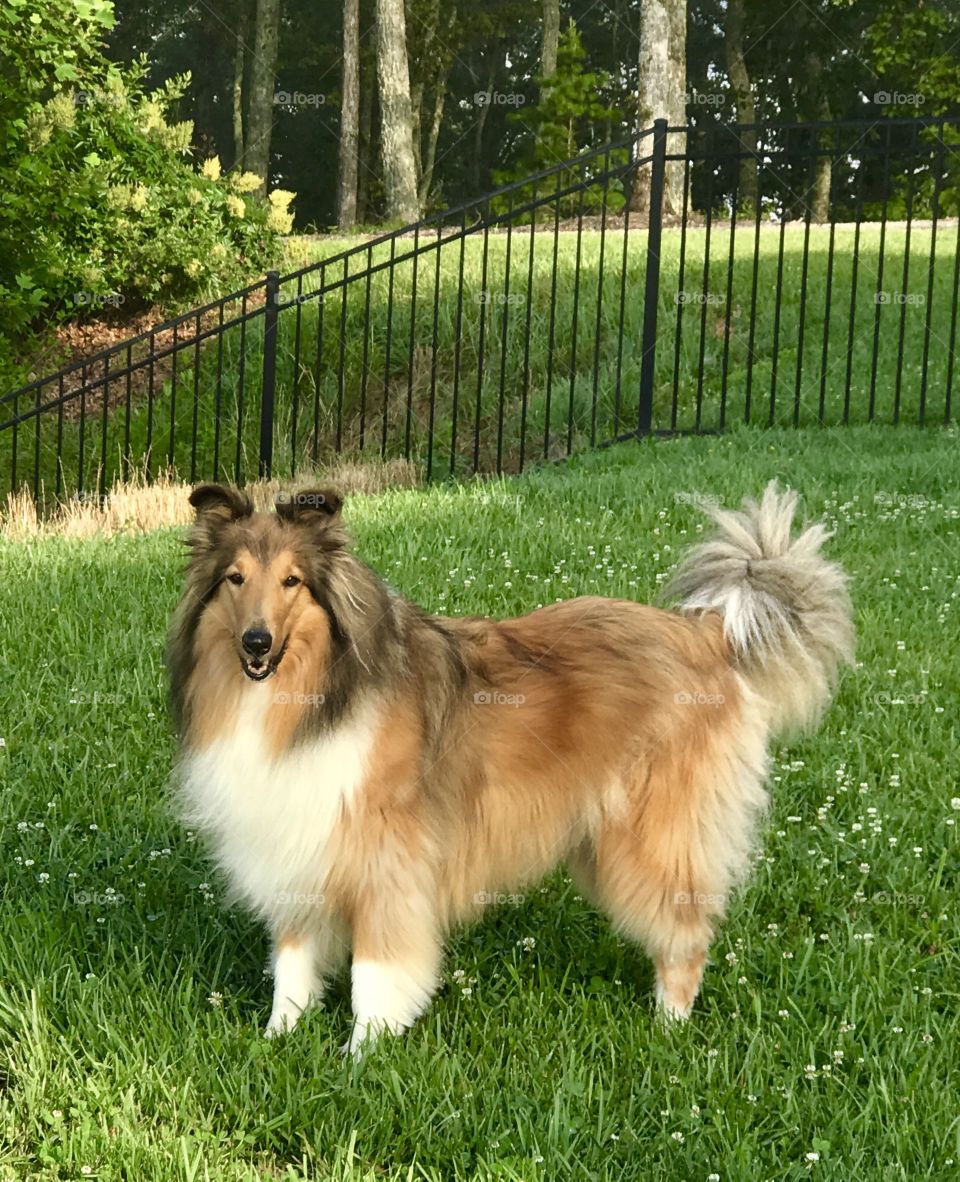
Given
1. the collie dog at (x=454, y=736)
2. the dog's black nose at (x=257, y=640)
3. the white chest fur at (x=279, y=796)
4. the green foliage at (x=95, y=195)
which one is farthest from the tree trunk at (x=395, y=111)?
the dog's black nose at (x=257, y=640)

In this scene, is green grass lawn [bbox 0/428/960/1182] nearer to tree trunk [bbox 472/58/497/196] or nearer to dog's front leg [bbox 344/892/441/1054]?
dog's front leg [bbox 344/892/441/1054]

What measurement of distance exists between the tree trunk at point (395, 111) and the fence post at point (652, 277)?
12.3 metres

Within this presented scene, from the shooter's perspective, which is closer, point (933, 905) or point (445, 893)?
point (445, 893)

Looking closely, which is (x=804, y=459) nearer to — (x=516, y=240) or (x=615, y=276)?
(x=615, y=276)

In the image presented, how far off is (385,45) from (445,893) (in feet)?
65.5

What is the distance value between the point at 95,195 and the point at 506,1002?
1227cm

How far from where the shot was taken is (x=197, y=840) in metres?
4.67

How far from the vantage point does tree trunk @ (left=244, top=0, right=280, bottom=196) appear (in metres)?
26.7

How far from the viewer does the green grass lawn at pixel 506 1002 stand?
10.1 feet

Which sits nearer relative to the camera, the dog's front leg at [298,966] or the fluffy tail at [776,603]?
the dog's front leg at [298,966]

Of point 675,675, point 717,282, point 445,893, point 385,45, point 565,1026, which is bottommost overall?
point 565,1026

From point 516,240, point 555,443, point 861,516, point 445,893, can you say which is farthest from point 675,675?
point 516,240

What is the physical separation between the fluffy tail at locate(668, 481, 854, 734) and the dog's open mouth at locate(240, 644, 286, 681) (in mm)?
1286

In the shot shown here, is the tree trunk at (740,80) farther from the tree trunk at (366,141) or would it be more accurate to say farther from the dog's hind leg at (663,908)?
the dog's hind leg at (663,908)
